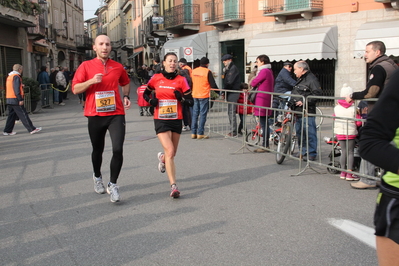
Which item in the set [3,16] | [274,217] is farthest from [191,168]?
[3,16]

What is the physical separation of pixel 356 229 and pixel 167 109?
2.75 metres

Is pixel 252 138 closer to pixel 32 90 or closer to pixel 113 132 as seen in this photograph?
pixel 113 132

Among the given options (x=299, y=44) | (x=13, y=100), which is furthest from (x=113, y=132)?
(x=299, y=44)

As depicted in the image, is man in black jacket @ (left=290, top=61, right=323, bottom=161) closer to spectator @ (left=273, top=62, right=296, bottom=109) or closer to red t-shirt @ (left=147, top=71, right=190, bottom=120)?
spectator @ (left=273, top=62, right=296, bottom=109)

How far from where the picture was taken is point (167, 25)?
31828mm

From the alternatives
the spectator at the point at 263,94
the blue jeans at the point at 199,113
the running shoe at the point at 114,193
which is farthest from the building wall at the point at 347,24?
the running shoe at the point at 114,193

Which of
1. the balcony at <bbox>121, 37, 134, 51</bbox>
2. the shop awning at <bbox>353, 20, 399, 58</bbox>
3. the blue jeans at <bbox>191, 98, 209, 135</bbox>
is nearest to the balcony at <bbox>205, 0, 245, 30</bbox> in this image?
the shop awning at <bbox>353, 20, 399, 58</bbox>

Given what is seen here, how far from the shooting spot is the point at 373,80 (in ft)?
19.9

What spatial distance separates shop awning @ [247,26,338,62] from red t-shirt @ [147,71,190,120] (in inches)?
566

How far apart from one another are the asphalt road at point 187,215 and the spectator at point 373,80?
0.22 m

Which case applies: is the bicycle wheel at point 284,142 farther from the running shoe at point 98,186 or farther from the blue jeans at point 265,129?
the running shoe at point 98,186

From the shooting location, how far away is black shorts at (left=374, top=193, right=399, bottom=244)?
202 centimetres

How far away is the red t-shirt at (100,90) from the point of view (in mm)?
5520

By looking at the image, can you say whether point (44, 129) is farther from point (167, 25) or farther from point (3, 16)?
point (167, 25)
